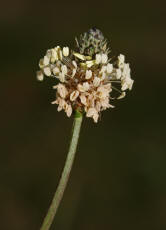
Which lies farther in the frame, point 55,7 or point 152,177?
point 55,7

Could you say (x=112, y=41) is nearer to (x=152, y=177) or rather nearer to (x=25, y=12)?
(x=25, y=12)

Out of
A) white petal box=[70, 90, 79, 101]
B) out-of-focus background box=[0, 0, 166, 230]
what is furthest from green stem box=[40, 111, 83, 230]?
out-of-focus background box=[0, 0, 166, 230]

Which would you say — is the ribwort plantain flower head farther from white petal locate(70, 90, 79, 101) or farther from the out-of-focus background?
the out-of-focus background

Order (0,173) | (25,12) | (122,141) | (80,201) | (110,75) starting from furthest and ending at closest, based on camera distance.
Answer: (25,12)
(122,141)
(0,173)
(80,201)
(110,75)

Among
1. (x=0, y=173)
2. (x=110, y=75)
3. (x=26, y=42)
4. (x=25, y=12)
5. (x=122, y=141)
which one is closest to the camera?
(x=110, y=75)

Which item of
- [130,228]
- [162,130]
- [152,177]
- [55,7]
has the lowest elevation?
[130,228]

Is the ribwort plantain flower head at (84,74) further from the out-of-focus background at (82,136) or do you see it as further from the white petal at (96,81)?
the out-of-focus background at (82,136)

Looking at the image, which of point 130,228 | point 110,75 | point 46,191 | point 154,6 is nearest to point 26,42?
point 154,6

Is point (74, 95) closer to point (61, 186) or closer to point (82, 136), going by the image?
point (61, 186)
